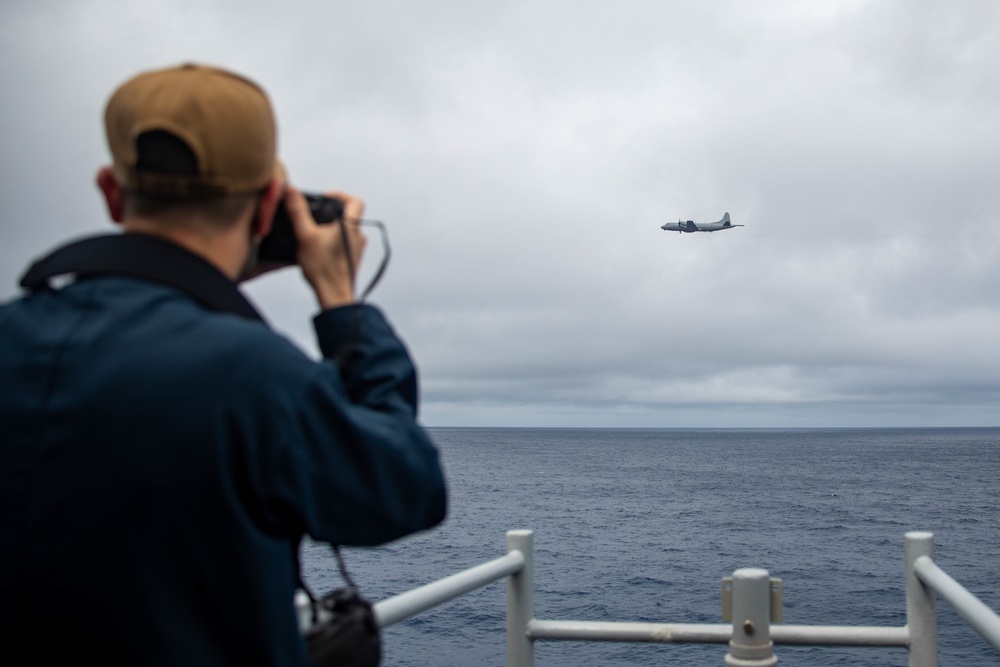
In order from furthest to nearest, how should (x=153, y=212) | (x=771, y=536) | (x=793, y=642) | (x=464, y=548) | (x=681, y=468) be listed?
1. (x=681, y=468)
2. (x=771, y=536)
3. (x=464, y=548)
4. (x=793, y=642)
5. (x=153, y=212)

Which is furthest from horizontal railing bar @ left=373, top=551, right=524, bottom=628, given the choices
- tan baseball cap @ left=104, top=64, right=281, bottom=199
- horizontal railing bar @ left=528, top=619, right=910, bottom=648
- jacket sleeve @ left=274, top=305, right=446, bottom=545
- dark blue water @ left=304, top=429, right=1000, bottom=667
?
dark blue water @ left=304, top=429, right=1000, bottom=667

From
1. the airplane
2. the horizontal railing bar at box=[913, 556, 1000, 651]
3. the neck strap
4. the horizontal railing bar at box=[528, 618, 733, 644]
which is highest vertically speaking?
the airplane

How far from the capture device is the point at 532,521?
69688mm

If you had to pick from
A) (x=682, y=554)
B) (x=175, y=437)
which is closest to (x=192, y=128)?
(x=175, y=437)

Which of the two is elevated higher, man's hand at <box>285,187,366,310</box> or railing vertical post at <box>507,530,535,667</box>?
man's hand at <box>285,187,366,310</box>

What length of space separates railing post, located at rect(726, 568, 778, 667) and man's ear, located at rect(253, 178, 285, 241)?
3.45 metres

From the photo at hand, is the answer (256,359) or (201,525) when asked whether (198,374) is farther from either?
(201,525)

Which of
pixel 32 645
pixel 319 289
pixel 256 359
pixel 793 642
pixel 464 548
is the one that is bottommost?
pixel 464 548

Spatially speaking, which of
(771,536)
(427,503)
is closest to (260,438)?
(427,503)

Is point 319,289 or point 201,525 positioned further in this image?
point 319,289

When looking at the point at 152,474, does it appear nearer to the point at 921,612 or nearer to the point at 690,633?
the point at 690,633

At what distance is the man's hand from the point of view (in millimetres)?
1620

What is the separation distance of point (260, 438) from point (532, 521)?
229 feet

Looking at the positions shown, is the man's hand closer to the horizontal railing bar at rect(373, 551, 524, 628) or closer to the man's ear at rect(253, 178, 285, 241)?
the man's ear at rect(253, 178, 285, 241)
